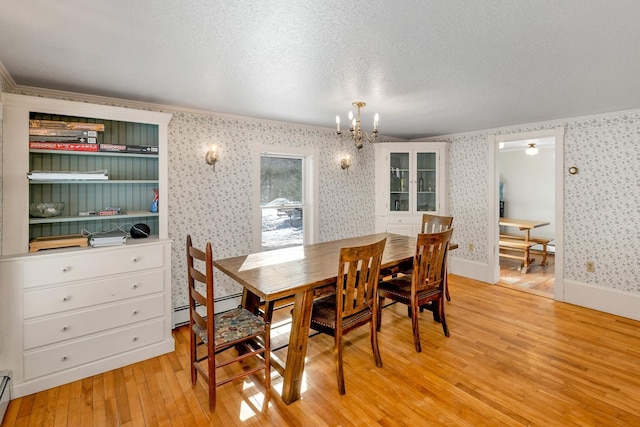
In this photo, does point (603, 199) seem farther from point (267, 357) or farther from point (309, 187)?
point (267, 357)

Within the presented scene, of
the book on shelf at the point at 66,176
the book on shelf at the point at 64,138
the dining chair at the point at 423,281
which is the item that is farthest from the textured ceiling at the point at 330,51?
the dining chair at the point at 423,281

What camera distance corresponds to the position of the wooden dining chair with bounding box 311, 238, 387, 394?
2.16 meters

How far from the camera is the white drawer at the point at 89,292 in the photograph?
7.33 feet

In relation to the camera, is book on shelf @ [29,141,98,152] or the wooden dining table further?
book on shelf @ [29,141,98,152]

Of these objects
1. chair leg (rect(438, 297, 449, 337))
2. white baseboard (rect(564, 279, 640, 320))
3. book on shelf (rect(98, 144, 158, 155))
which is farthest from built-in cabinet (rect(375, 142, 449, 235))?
book on shelf (rect(98, 144, 158, 155))

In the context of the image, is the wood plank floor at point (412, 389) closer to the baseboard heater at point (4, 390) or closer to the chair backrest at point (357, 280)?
the baseboard heater at point (4, 390)

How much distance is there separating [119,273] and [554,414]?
332 cm

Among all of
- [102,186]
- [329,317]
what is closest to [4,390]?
[102,186]

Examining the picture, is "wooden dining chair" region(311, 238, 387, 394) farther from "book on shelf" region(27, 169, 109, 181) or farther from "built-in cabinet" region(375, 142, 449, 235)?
"built-in cabinet" region(375, 142, 449, 235)

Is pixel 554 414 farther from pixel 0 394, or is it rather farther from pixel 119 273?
pixel 0 394

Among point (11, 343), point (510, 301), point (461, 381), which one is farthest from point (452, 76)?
point (11, 343)

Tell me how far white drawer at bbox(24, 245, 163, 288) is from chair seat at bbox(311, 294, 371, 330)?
4.84 feet

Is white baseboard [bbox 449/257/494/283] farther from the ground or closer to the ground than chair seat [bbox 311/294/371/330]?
closer to the ground

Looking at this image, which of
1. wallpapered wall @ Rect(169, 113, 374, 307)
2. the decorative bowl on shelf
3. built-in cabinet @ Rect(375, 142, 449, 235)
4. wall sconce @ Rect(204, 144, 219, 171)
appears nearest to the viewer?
the decorative bowl on shelf
